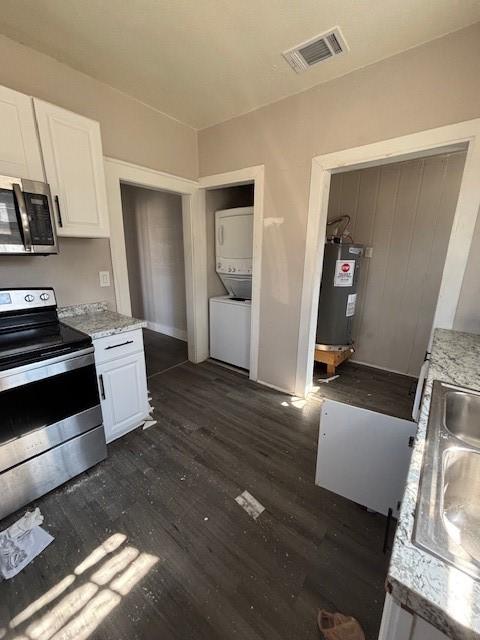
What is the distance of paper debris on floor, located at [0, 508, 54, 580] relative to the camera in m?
1.20

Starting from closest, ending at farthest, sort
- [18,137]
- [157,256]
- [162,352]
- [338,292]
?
[18,137]
[338,292]
[162,352]
[157,256]

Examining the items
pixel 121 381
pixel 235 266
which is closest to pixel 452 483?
pixel 121 381

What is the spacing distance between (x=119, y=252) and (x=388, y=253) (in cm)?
280

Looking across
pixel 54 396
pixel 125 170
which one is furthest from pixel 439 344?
pixel 125 170

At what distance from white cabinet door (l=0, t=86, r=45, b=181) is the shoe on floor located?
2593 mm

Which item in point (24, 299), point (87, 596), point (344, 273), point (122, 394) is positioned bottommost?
point (87, 596)

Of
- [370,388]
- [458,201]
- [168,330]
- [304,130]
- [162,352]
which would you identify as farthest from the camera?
[168,330]

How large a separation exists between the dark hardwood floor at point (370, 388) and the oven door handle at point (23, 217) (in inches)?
101

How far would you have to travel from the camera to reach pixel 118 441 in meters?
2.00

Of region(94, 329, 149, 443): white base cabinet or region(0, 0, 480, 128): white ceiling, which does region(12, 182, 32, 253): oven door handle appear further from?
region(0, 0, 480, 128): white ceiling

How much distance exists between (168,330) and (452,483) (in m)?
4.07

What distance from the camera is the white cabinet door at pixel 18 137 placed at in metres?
1.44

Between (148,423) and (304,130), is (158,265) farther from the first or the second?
(304,130)

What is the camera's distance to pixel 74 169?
68.6 inches
